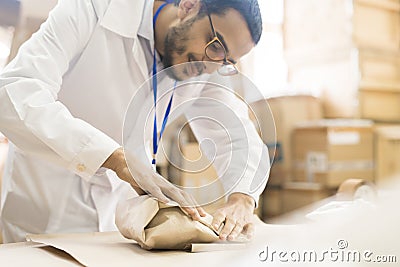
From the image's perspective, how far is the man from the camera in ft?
2.22

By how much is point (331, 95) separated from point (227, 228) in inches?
88.0

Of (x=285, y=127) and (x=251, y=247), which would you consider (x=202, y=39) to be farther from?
(x=285, y=127)

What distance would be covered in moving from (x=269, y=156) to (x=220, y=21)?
0.20m

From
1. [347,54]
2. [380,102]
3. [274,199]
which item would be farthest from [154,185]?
[380,102]

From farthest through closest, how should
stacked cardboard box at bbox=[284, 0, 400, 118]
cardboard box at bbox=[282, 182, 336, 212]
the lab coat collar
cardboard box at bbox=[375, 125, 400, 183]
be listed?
1. stacked cardboard box at bbox=[284, 0, 400, 118]
2. cardboard box at bbox=[375, 125, 400, 183]
3. cardboard box at bbox=[282, 182, 336, 212]
4. the lab coat collar

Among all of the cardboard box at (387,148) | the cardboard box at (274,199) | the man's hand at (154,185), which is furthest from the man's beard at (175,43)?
the cardboard box at (387,148)

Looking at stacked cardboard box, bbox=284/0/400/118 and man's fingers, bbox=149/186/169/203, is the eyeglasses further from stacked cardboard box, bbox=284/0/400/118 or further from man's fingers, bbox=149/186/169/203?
stacked cardboard box, bbox=284/0/400/118

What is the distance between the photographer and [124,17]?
0.79 metres

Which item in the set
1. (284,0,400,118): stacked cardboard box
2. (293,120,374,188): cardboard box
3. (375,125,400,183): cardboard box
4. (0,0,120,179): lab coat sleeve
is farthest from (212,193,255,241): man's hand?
(284,0,400,118): stacked cardboard box

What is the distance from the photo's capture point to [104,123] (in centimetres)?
82

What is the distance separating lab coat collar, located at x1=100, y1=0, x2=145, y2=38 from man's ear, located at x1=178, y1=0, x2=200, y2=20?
0.09 metres

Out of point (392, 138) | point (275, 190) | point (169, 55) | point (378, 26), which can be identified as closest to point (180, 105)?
point (169, 55)

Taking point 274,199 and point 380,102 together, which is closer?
point 274,199

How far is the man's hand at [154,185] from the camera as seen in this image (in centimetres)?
62
